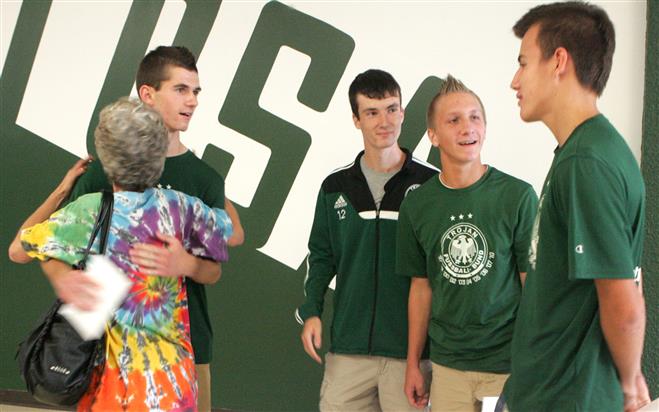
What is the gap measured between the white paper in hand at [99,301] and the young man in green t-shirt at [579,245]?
89cm

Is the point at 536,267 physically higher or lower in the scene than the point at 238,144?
higher

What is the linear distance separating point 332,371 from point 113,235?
1048 mm

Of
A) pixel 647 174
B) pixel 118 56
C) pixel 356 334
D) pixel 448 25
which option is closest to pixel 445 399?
pixel 356 334

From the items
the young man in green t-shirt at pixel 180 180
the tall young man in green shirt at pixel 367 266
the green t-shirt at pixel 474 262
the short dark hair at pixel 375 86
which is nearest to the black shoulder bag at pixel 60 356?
the young man in green t-shirt at pixel 180 180

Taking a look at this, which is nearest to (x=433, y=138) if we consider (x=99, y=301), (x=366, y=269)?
(x=366, y=269)

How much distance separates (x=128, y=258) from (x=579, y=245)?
97 cm

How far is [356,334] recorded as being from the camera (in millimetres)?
2395

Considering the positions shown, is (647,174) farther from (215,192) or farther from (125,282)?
(125,282)

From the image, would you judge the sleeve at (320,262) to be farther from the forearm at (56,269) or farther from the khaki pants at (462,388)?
the forearm at (56,269)

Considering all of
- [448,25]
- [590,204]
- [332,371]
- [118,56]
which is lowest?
[332,371]

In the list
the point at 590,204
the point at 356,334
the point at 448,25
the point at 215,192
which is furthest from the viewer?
the point at 448,25

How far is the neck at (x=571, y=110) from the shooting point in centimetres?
155

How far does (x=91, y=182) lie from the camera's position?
2.06 m

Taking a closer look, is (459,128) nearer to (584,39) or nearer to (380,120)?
(380,120)
